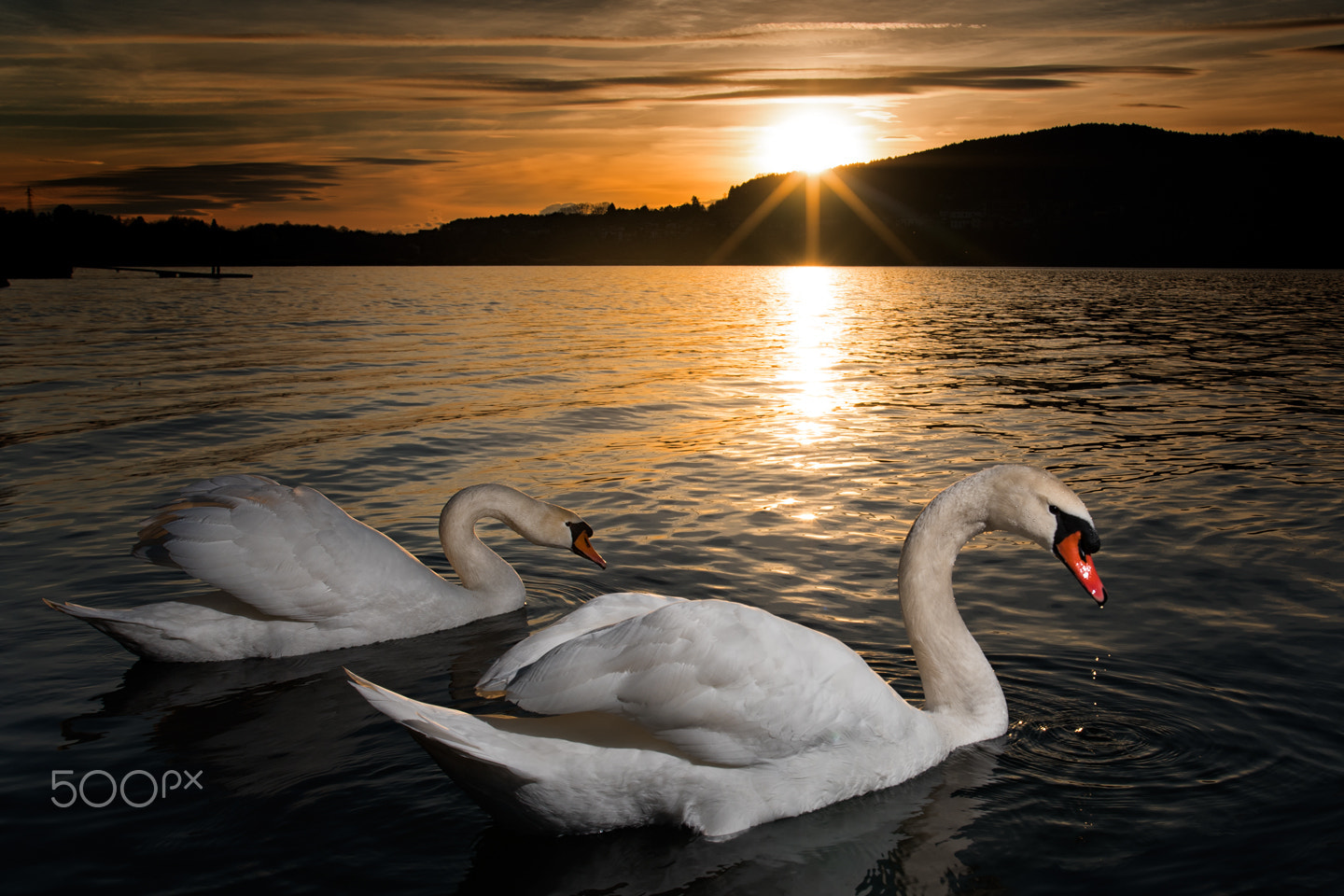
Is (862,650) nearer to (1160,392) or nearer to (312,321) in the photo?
(1160,392)

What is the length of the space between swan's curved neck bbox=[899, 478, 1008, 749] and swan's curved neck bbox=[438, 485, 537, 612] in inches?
127

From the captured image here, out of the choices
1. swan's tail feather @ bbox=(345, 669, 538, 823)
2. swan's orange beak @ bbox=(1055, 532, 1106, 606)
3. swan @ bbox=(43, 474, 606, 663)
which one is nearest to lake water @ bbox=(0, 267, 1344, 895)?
swan @ bbox=(43, 474, 606, 663)

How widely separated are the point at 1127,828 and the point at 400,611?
4.51 metres

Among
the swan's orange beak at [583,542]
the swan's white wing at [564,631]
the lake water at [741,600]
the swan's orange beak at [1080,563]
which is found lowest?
the lake water at [741,600]

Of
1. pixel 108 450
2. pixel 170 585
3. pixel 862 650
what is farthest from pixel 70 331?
pixel 862 650

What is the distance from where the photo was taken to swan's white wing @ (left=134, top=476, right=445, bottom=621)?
20.6ft

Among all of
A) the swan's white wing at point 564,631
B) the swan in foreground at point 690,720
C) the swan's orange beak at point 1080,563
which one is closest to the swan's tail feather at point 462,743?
the swan in foreground at point 690,720

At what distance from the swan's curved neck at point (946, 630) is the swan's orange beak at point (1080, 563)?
44cm

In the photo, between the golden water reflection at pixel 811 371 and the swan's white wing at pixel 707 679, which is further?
the golden water reflection at pixel 811 371

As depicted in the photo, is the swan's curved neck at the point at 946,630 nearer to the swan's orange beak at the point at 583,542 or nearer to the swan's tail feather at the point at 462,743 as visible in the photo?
the swan's tail feather at the point at 462,743

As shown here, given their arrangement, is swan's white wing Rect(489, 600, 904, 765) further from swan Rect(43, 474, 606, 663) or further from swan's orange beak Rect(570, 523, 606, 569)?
swan's orange beak Rect(570, 523, 606, 569)

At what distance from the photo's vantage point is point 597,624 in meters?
4.68

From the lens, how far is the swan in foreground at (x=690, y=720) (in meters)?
3.85

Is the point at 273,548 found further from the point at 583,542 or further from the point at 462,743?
the point at 462,743
